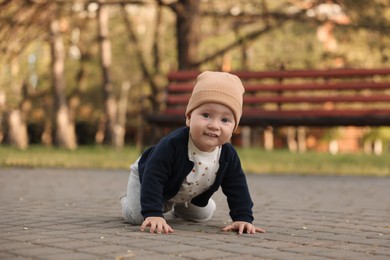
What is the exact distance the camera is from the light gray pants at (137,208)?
5.14 meters

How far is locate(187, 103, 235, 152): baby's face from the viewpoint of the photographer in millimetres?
4691

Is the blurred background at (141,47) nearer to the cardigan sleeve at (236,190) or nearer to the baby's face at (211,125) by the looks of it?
the cardigan sleeve at (236,190)

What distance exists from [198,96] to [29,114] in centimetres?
4347

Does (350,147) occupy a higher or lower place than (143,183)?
lower

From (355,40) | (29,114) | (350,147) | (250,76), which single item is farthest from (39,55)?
(350,147)

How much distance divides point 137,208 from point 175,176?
41 centimetres

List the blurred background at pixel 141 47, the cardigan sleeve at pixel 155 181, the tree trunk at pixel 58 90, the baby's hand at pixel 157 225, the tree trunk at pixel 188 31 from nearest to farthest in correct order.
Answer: the baby's hand at pixel 157 225 → the cardigan sleeve at pixel 155 181 → the tree trunk at pixel 188 31 → the blurred background at pixel 141 47 → the tree trunk at pixel 58 90

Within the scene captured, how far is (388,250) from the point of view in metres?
4.23

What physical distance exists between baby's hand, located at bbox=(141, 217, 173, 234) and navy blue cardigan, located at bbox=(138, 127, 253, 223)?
50 mm

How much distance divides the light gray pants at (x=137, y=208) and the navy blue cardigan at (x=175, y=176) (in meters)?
0.17

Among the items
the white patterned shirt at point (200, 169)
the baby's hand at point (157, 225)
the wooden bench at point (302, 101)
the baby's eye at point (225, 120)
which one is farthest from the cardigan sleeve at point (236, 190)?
the wooden bench at point (302, 101)

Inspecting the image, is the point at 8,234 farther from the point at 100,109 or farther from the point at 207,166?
the point at 100,109

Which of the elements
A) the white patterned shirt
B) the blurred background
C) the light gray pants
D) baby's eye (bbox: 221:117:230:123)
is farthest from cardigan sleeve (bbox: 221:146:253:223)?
the blurred background

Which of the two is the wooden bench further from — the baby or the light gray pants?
the baby
